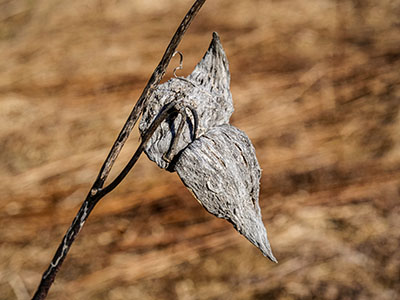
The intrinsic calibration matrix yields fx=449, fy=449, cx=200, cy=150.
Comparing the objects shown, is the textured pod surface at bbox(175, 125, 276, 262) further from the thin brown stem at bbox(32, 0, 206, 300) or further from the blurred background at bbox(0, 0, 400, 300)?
the blurred background at bbox(0, 0, 400, 300)

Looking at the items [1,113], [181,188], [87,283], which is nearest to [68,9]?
[1,113]

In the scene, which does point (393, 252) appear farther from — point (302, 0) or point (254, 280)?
point (302, 0)

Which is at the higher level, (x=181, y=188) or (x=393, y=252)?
(x=181, y=188)

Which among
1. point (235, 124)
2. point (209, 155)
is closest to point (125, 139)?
point (209, 155)

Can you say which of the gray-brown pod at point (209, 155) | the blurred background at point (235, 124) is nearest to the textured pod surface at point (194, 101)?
the gray-brown pod at point (209, 155)

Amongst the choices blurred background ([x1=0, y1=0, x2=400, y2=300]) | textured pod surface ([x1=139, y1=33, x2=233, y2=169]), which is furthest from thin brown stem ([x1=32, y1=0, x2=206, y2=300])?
blurred background ([x1=0, y1=0, x2=400, y2=300])

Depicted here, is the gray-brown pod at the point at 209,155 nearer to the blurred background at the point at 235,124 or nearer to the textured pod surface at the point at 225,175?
the textured pod surface at the point at 225,175

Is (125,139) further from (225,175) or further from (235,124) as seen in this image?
(235,124)
